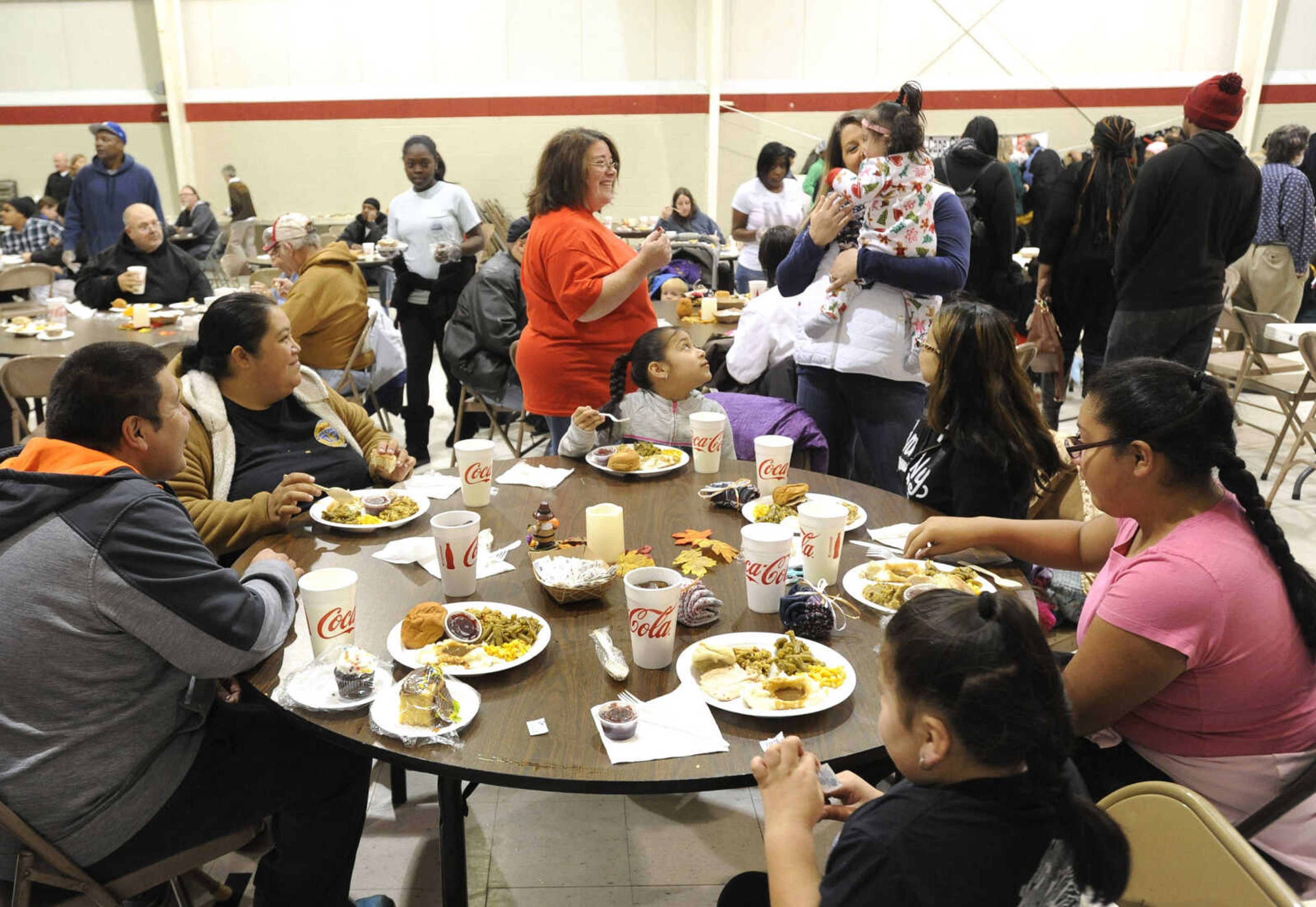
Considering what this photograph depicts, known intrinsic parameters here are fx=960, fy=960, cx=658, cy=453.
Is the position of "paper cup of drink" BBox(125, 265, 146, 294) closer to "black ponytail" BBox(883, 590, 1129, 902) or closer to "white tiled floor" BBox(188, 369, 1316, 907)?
"white tiled floor" BBox(188, 369, 1316, 907)

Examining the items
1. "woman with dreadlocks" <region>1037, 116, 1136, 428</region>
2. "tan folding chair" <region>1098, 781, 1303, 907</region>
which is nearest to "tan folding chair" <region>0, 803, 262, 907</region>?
"tan folding chair" <region>1098, 781, 1303, 907</region>

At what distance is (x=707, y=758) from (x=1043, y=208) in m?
8.19

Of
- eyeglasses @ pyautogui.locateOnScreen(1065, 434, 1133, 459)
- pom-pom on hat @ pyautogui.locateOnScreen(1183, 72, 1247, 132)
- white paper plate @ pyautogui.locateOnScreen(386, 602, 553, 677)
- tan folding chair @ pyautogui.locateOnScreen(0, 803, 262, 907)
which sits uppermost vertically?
pom-pom on hat @ pyautogui.locateOnScreen(1183, 72, 1247, 132)

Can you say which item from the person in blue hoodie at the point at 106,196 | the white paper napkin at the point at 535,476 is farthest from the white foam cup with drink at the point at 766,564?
the person in blue hoodie at the point at 106,196

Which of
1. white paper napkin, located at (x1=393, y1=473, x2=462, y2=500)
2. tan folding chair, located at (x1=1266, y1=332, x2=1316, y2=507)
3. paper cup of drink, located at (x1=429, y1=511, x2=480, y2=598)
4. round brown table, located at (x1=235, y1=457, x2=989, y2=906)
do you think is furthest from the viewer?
tan folding chair, located at (x1=1266, y1=332, x2=1316, y2=507)

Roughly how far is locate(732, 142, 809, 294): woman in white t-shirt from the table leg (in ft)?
18.5

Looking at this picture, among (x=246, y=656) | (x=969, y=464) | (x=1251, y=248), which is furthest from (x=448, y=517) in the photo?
(x=1251, y=248)

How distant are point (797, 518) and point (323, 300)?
3117 mm

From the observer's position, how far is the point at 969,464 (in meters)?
2.31

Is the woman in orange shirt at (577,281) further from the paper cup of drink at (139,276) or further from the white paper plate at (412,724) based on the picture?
the paper cup of drink at (139,276)

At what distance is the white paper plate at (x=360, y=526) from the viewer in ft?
7.58

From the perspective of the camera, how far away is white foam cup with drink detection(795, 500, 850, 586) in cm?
194

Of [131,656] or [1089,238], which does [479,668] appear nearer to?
[131,656]

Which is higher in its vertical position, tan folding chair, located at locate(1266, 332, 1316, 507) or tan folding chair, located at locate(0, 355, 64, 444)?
Result: tan folding chair, located at locate(0, 355, 64, 444)
